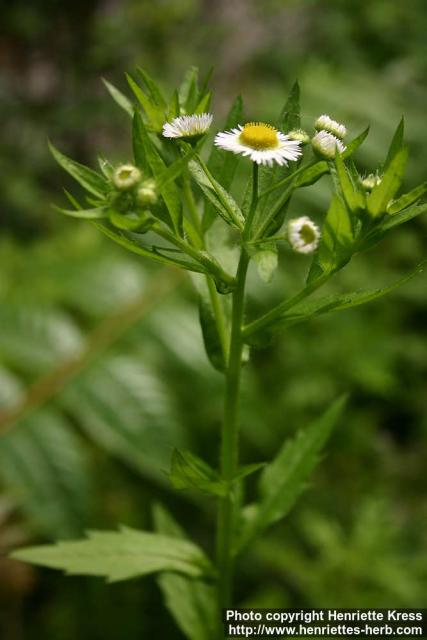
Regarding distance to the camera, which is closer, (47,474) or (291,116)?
(291,116)

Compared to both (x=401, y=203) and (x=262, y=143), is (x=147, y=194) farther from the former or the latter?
(x=401, y=203)

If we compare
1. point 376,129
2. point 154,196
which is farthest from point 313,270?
point 376,129

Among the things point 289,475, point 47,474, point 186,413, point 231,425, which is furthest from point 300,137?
point 186,413

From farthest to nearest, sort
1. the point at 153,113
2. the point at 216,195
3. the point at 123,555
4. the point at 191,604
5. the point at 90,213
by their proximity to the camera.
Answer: the point at 191,604, the point at 123,555, the point at 153,113, the point at 216,195, the point at 90,213

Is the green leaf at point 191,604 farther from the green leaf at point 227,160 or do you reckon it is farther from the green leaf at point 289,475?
the green leaf at point 227,160

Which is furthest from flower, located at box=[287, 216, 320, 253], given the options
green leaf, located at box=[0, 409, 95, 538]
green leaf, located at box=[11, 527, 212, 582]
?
green leaf, located at box=[0, 409, 95, 538]

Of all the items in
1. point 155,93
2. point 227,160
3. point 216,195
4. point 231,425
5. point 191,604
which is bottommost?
point 191,604
